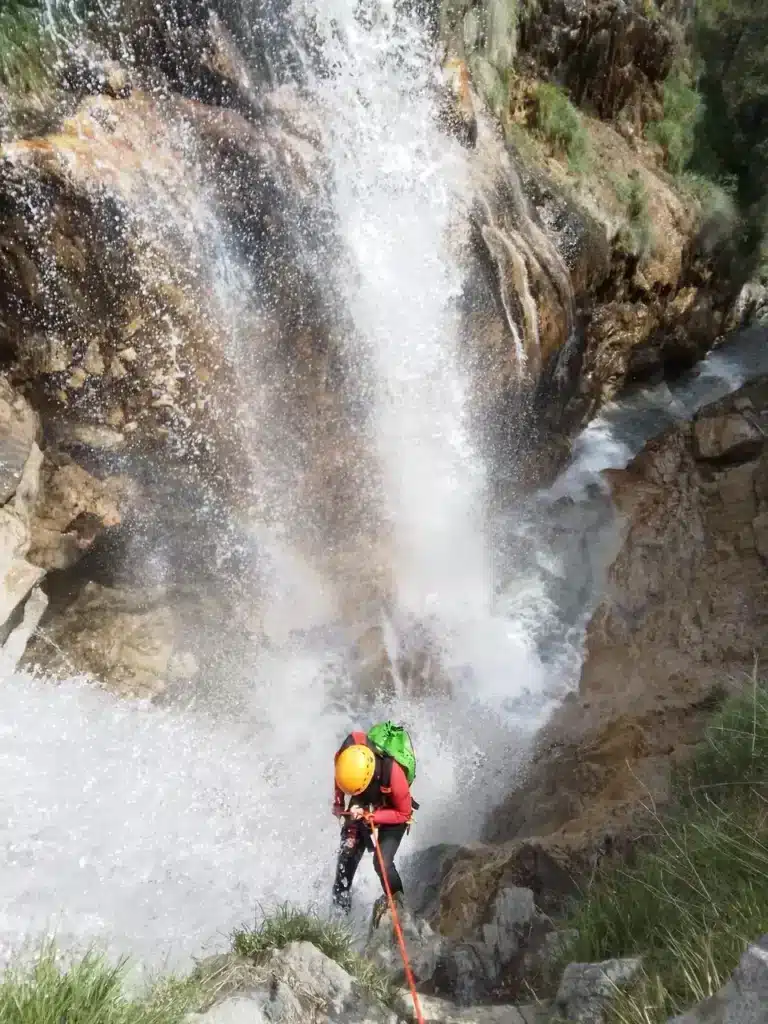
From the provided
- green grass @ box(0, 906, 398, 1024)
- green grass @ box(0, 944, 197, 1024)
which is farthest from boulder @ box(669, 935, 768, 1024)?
green grass @ box(0, 944, 197, 1024)

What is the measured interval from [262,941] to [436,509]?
5.63 m

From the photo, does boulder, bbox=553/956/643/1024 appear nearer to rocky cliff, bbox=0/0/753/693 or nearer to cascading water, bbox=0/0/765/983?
cascading water, bbox=0/0/765/983

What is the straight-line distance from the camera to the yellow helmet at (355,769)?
3.70 m

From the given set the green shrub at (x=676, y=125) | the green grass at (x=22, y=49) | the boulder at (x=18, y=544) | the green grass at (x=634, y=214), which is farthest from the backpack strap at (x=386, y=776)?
the green shrub at (x=676, y=125)

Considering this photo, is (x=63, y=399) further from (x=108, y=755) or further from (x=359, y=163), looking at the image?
(x=359, y=163)

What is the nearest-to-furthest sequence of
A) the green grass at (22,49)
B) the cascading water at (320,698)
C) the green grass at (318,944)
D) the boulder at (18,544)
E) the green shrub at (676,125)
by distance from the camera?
1. the green grass at (318,944)
2. the cascading water at (320,698)
3. the green grass at (22,49)
4. the boulder at (18,544)
5. the green shrub at (676,125)

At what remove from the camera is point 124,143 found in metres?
5.77

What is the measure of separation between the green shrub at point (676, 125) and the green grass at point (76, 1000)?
1171 cm

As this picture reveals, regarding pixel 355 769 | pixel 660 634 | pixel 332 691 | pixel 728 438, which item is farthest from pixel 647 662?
pixel 355 769

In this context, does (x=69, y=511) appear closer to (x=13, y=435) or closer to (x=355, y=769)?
(x=13, y=435)

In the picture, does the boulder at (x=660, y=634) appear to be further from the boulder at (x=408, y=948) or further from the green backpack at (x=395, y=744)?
the green backpack at (x=395, y=744)

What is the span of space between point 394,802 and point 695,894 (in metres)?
1.75

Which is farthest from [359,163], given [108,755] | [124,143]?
[108,755]

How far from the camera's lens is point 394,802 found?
395 centimetres
